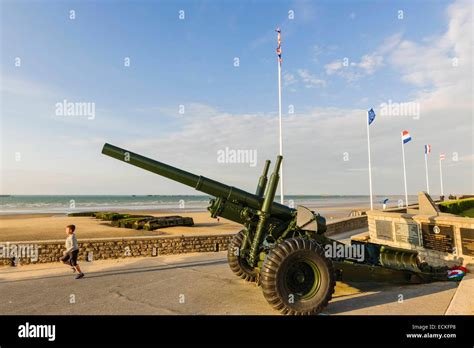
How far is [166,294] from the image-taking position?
244 inches

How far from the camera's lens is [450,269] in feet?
23.9

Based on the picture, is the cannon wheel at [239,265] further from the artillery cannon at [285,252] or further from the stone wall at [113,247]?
the stone wall at [113,247]

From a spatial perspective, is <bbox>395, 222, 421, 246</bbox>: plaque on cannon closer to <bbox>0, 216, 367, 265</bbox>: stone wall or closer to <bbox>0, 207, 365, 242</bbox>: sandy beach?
<bbox>0, 216, 367, 265</bbox>: stone wall

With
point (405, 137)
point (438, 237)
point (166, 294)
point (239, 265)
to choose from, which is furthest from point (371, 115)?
point (166, 294)

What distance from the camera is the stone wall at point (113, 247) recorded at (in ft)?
30.1

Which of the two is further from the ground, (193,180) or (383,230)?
(193,180)

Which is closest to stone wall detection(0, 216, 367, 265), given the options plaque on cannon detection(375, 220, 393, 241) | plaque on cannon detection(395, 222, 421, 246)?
plaque on cannon detection(375, 220, 393, 241)

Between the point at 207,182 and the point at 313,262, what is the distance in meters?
2.36

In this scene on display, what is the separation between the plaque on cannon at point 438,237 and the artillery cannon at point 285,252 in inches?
59.2

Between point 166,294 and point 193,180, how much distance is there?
2.44 m

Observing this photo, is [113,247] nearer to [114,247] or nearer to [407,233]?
[114,247]

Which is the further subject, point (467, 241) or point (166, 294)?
point (467, 241)

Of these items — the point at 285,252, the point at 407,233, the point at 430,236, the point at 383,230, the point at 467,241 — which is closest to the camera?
the point at 285,252

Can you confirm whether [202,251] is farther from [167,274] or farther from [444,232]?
[444,232]
